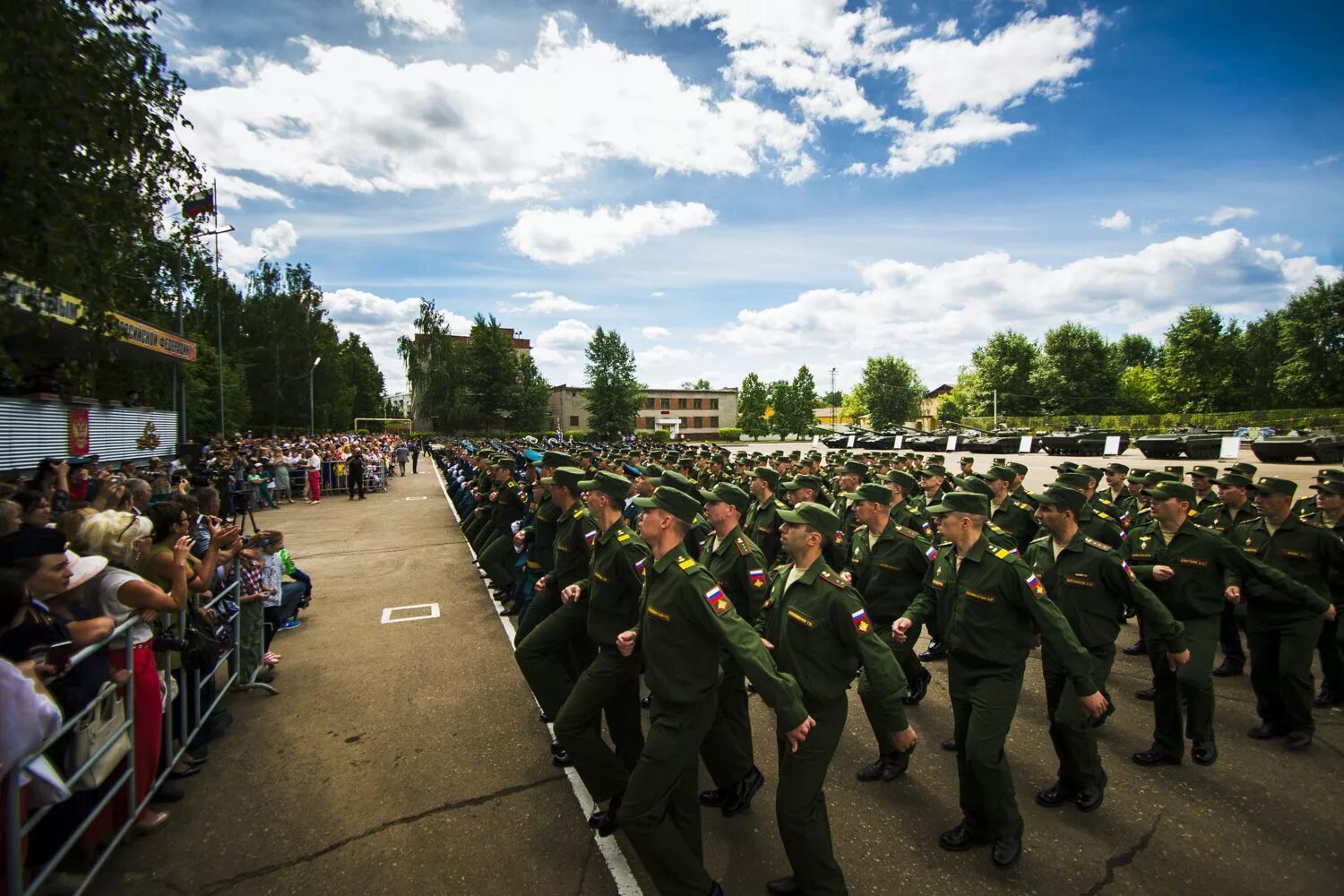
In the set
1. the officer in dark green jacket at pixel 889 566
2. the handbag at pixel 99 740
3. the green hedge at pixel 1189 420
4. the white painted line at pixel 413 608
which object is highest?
the green hedge at pixel 1189 420

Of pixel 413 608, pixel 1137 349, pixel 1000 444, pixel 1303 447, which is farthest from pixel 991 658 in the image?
pixel 1137 349

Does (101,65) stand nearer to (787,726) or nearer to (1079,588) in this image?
(787,726)

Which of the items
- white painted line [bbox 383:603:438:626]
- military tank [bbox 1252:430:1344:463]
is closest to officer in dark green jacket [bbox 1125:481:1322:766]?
white painted line [bbox 383:603:438:626]

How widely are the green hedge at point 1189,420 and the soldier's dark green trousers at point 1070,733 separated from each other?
4946 centimetres

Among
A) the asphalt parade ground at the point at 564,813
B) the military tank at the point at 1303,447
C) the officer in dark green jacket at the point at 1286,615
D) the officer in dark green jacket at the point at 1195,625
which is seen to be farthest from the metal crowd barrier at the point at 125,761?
the military tank at the point at 1303,447

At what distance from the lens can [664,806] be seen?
3146 mm

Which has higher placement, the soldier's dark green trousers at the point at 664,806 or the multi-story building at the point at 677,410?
the multi-story building at the point at 677,410

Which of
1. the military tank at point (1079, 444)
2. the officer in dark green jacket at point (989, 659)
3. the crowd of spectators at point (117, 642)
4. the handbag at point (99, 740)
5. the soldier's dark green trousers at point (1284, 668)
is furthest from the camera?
the military tank at point (1079, 444)

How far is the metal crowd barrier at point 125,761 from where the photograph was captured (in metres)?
2.64

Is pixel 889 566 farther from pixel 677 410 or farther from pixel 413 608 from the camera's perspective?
pixel 677 410

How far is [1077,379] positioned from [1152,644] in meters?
76.6

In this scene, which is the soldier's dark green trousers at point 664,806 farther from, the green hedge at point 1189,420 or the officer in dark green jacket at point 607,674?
the green hedge at point 1189,420

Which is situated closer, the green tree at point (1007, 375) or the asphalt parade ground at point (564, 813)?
the asphalt parade ground at point (564, 813)

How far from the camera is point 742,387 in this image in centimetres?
8581
